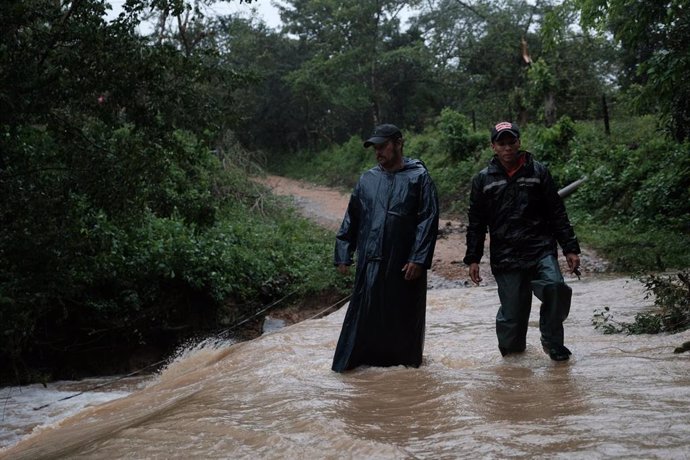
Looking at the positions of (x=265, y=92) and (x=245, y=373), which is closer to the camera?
(x=245, y=373)

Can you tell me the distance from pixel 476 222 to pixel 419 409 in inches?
67.1

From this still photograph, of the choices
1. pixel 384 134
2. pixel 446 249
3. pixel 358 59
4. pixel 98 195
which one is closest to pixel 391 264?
pixel 384 134

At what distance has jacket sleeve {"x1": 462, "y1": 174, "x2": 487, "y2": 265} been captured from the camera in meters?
5.34

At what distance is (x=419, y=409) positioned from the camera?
13.6 ft

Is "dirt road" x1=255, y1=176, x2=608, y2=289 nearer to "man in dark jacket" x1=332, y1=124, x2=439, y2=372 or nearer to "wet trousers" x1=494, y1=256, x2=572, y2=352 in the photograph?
"wet trousers" x1=494, y1=256, x2=572, y2=352

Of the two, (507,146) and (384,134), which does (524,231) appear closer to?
(507,146)

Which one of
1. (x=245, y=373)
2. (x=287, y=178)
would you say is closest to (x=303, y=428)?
(x=245, y=373)

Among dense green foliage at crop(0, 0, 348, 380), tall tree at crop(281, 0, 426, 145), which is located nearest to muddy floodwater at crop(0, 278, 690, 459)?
dense green foliage at crop(0, 0, 348, 380)

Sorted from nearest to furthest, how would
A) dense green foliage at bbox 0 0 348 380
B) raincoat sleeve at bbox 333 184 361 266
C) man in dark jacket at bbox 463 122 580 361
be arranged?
1. man in dark jacket at bbox 463 122 580 361
2. raincoat sleeve at bbox 333 184 361 266
3. dense green foliage at bbox 0 0 348 380

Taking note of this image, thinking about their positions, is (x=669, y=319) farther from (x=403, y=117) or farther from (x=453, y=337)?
(x=403, y=117)

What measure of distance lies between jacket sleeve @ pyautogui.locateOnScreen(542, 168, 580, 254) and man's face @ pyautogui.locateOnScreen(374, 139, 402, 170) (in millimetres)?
1049

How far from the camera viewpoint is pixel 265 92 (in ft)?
132

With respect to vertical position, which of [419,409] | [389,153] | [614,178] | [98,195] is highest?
[614,178]

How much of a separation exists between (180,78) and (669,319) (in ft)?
19.4
